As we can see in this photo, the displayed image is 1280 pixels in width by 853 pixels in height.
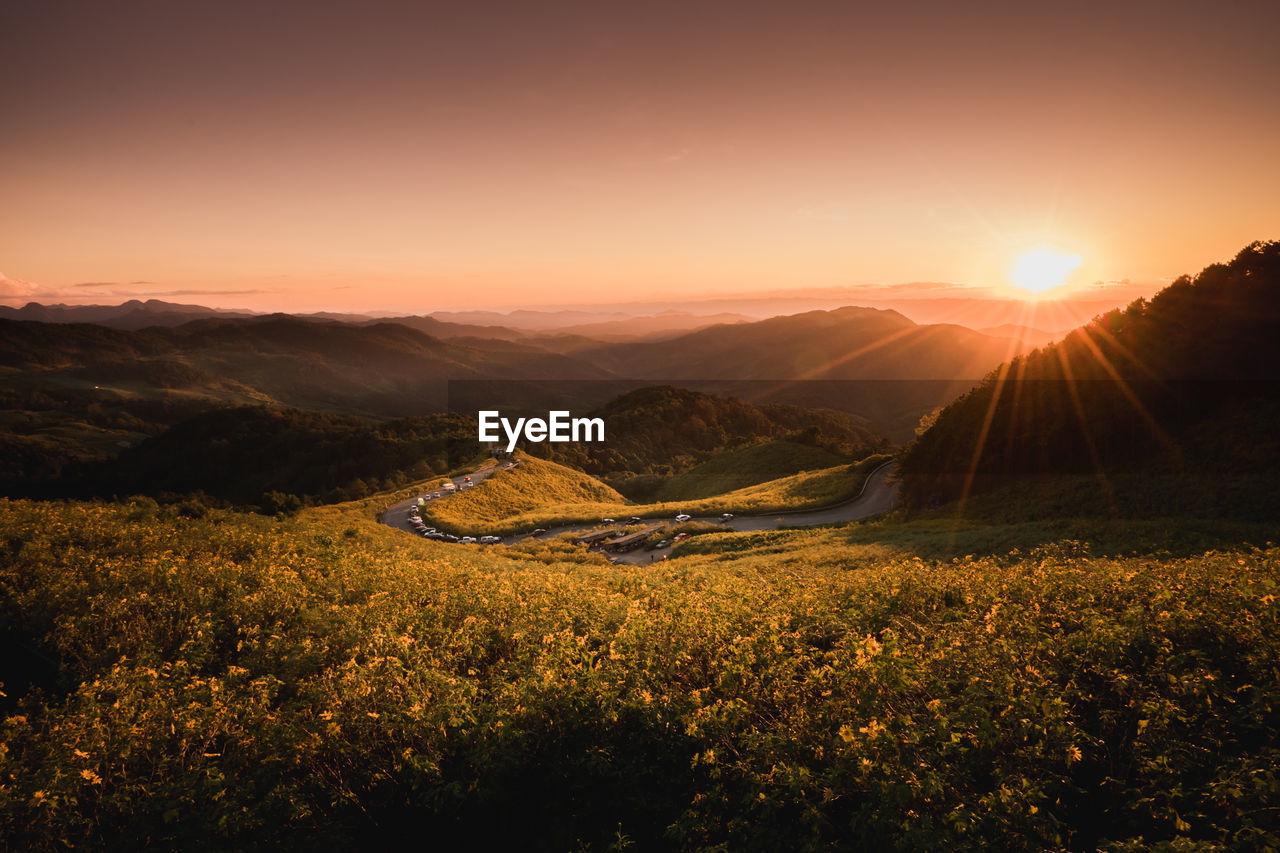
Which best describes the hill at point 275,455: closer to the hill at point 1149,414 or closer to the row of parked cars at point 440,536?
the row of parked cars at point 440,536

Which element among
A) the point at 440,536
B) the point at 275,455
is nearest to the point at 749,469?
the point at 440,536

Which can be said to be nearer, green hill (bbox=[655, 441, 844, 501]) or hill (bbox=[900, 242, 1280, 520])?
hill (bbox=[900, 242, 1280, 520])

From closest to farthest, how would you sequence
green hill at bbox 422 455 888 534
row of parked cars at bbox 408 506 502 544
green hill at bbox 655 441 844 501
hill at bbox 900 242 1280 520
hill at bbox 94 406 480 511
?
hill at bbox 900 242 1280 520 → row of parked cars at bbox 408 506 502 544 → green hill at bbox 422 455 888 534 → green hill at bbox 655 441 844 501 → hill at bbox 94 406 480 511

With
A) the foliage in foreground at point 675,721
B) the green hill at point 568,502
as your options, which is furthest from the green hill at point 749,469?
the foliage in foreground at point 675,721

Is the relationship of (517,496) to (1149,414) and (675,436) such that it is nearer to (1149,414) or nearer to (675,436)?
(1149,414)

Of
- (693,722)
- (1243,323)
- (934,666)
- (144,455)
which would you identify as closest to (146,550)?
(693,722)

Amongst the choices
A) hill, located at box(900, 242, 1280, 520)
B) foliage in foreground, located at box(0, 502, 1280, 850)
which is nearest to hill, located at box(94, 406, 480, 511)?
hill, located at box(900, 242, 1280, 520)

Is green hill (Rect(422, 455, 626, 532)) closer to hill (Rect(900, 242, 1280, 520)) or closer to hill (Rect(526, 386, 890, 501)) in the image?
hill (Rect(526, 386, 890, 501))

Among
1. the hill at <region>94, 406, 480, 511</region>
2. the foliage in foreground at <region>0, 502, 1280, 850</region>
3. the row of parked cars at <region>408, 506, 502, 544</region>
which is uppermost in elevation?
the foliage in foreground at <region>0, 502, 1280, 850</region>
